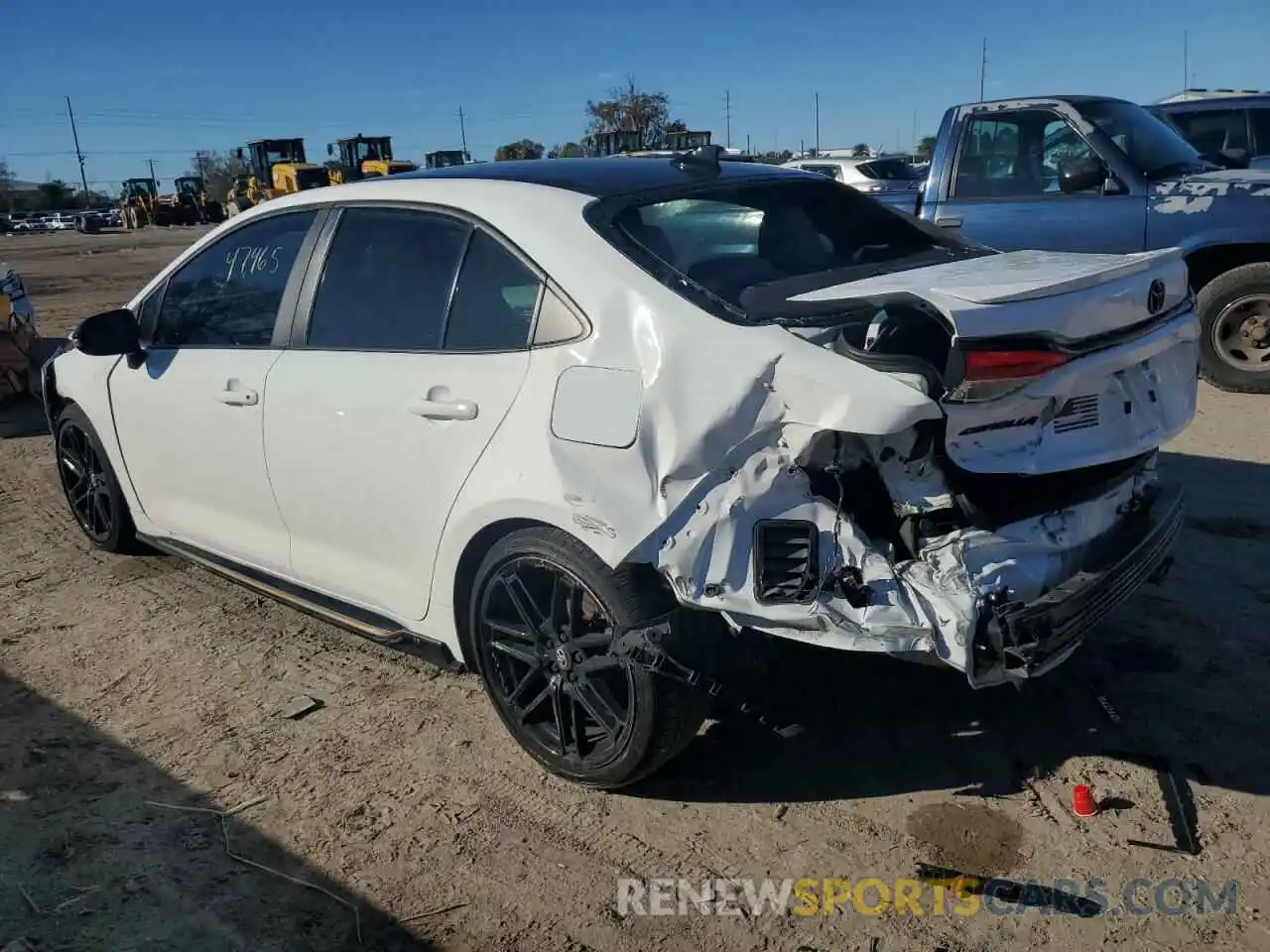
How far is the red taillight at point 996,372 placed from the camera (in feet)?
8.38

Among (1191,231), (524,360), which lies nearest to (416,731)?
(524,360)

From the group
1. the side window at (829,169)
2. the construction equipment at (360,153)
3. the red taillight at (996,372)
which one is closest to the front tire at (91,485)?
the red taillight at (996,372)

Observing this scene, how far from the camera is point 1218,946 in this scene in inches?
97.3

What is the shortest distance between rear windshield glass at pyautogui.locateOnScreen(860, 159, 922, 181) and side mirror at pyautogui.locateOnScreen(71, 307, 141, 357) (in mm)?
13089

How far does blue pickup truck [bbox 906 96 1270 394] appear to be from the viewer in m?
7.15

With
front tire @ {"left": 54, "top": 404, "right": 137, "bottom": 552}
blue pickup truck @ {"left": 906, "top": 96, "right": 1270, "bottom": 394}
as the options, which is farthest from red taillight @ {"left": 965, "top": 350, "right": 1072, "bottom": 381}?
blue pickup truck @ {"left": 906, "top": 96, "right": 1270, "bottom": 394}

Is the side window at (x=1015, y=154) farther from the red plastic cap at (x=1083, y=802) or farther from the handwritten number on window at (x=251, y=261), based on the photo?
the red plastic cap at (x=1083, y=802)

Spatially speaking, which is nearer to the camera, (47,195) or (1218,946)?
(1218,946)

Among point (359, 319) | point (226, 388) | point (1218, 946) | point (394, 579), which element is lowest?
point (1218, 946)

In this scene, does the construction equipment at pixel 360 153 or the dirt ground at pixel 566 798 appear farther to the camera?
the construction equipment at pixel 360 153

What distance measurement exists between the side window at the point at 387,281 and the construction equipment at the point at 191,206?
2117 inches

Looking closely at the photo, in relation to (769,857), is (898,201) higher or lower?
higher

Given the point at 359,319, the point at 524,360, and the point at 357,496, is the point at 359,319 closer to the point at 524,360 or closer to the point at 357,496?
the point at 357,496

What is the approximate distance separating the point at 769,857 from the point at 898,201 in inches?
315
